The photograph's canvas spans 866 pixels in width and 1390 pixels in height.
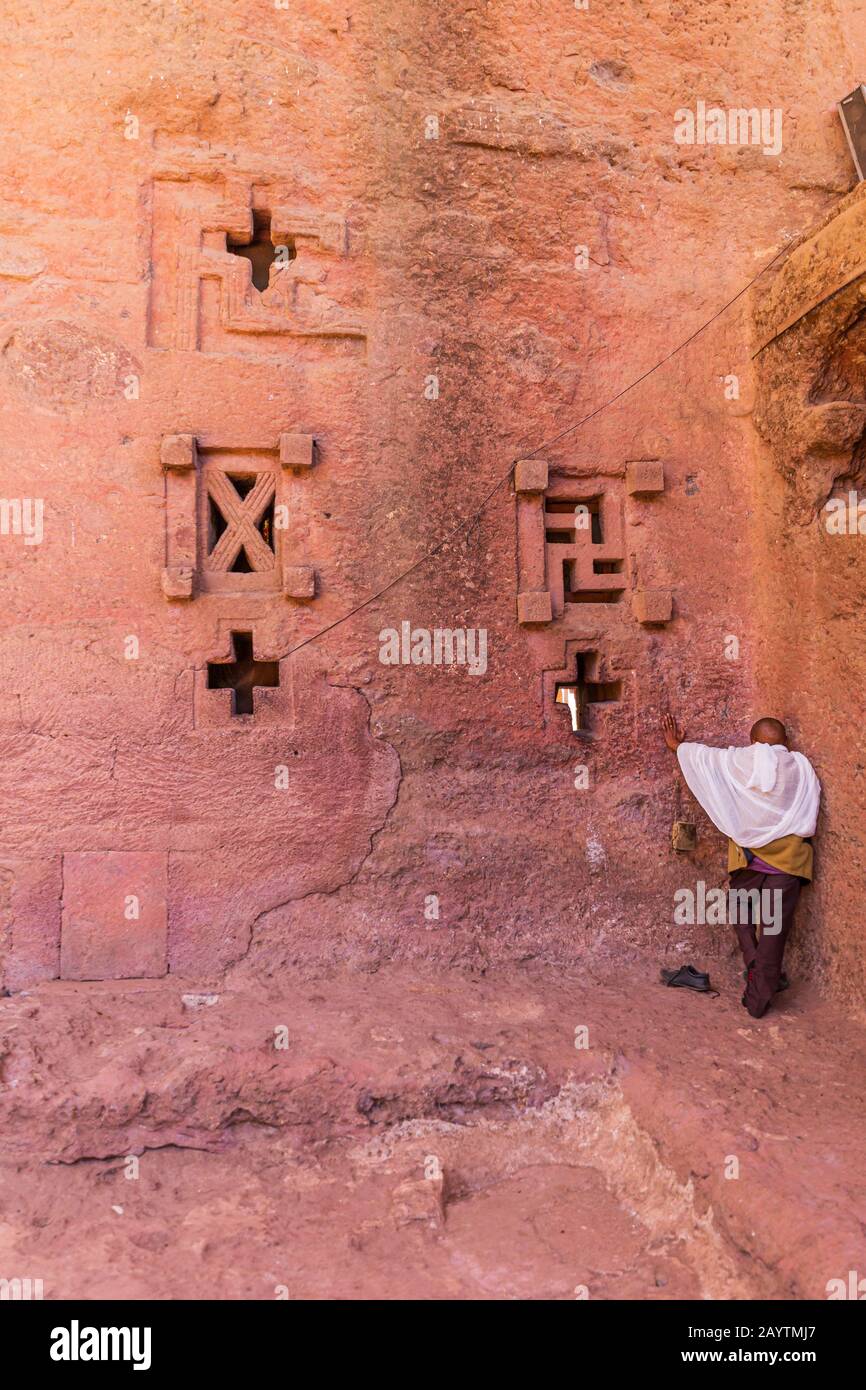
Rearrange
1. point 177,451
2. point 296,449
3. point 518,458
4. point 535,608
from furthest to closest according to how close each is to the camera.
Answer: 1. point 518,458
2. point 535,608
3. point 296,449
4. point 177,451

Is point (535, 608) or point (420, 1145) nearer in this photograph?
point (420, 1145)

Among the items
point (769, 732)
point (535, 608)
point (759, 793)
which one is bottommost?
point (759, 793)

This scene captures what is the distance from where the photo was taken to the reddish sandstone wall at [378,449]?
4289 mm

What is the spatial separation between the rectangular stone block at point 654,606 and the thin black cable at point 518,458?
875 millimetres

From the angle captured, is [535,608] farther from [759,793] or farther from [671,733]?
[759,793]

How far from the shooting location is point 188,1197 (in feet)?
10.6

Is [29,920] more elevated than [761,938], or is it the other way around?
[29,920]

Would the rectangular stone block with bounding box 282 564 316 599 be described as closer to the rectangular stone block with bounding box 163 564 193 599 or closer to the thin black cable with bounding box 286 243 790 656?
A: the thin black cable with bounding box 286 243 790 656

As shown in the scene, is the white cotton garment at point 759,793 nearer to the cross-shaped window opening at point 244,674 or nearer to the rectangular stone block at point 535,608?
the rectangular stone block at point 535,608

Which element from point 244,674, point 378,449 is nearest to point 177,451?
point 378,449

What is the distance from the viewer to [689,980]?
4.38m

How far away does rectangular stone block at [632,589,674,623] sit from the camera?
4.66 metres

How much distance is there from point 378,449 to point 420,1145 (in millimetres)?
3030

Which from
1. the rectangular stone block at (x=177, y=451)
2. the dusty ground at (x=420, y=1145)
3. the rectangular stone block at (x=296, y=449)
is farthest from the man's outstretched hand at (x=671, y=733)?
the rectangular stone block at (x=177, y=451)
